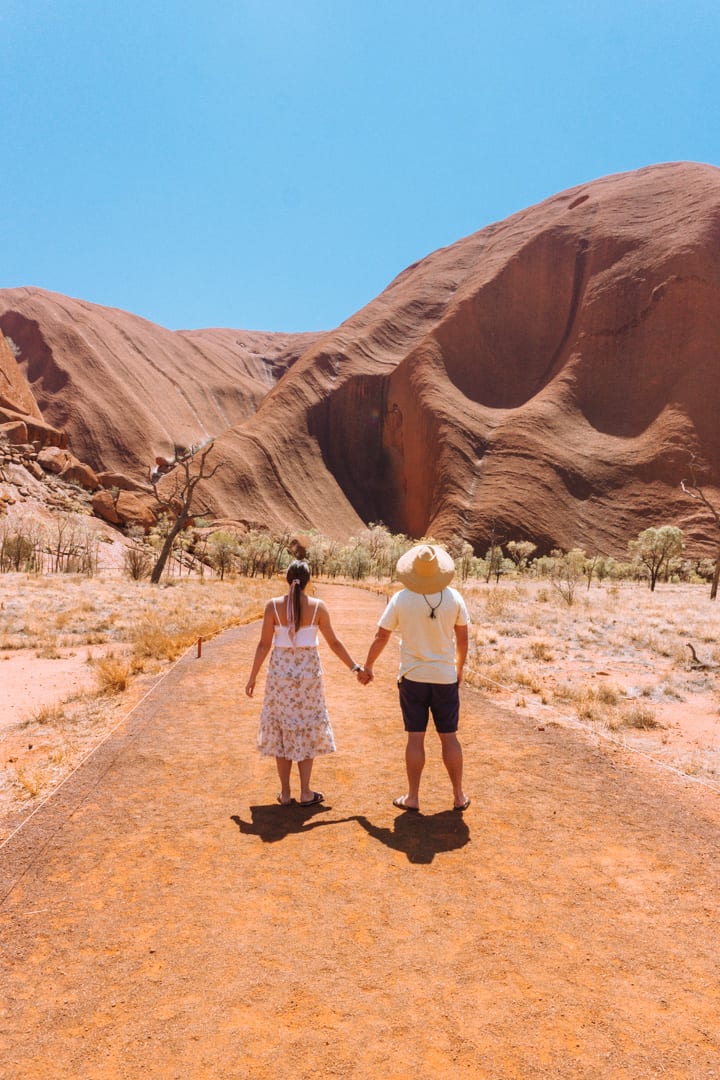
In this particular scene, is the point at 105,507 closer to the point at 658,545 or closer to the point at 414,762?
the point at 658,545

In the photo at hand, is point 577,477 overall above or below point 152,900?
above

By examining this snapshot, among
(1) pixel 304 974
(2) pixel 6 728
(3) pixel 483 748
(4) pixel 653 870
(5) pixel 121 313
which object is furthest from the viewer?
(5) pixel 121 313

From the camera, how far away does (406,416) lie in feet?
249

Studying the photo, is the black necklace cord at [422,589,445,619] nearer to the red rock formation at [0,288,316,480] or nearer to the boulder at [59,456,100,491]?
the boulder at [59,456,100,491]

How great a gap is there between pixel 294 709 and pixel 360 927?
1.70m

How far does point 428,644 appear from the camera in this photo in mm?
4262

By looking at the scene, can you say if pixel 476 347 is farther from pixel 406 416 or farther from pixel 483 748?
pixel 483 748

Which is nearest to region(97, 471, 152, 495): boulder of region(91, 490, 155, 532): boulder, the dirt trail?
region(91, 490, 155, 532): boulder

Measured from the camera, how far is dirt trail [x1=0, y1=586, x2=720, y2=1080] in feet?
7.78

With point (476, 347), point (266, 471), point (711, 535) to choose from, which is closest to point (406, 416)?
point (476, 347)

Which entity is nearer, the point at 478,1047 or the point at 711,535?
the point at 478,1047

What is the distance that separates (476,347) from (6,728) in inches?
3004

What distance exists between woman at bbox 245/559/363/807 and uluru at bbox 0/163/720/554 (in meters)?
56.3

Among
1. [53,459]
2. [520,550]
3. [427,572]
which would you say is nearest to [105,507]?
[53,459]
